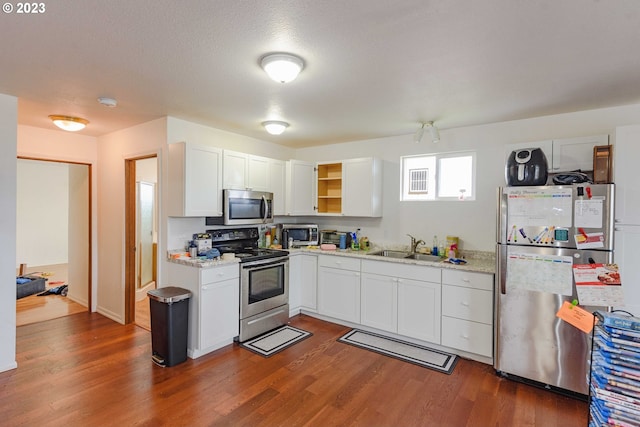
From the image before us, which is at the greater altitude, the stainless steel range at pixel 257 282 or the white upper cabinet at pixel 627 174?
the white upper cabinet at pixel 627 174

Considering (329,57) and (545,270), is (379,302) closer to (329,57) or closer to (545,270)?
(545,270)

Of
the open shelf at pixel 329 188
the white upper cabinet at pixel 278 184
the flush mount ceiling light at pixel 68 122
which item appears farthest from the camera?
the open shelf at pixel 329 188

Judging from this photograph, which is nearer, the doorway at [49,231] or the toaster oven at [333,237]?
the toaster oven at [333,237]

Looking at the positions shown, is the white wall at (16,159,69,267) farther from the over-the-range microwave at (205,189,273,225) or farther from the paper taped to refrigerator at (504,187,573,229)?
the paper taped to refrigerator at (504,187,573,229)

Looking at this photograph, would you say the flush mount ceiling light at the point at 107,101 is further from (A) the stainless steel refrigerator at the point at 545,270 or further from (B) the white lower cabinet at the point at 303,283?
(A) the stainless steel refrigerator at the point at 545,270

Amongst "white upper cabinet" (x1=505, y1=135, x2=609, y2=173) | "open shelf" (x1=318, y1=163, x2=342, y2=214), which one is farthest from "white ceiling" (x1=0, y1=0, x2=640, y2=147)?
"open shelf" (x1=318, y1=163, x2=342, y2=214)

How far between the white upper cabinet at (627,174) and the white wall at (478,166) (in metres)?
0.48

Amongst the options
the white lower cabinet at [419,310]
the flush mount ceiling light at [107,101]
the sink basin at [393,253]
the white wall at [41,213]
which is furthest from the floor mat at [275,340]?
the white wall at [41,213]

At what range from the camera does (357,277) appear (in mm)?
3875

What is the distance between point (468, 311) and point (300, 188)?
270 cm

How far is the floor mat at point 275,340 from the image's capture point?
3318mm

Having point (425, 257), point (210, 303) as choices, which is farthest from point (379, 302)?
point (210, 303)

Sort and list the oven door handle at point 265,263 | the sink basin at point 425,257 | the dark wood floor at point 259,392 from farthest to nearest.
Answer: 1. the sink basin at point 425,257
2. the oven door handle at point 265,263
3. the dark wood floor at point 259,392

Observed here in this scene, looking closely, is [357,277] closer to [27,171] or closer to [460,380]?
[460,380]
